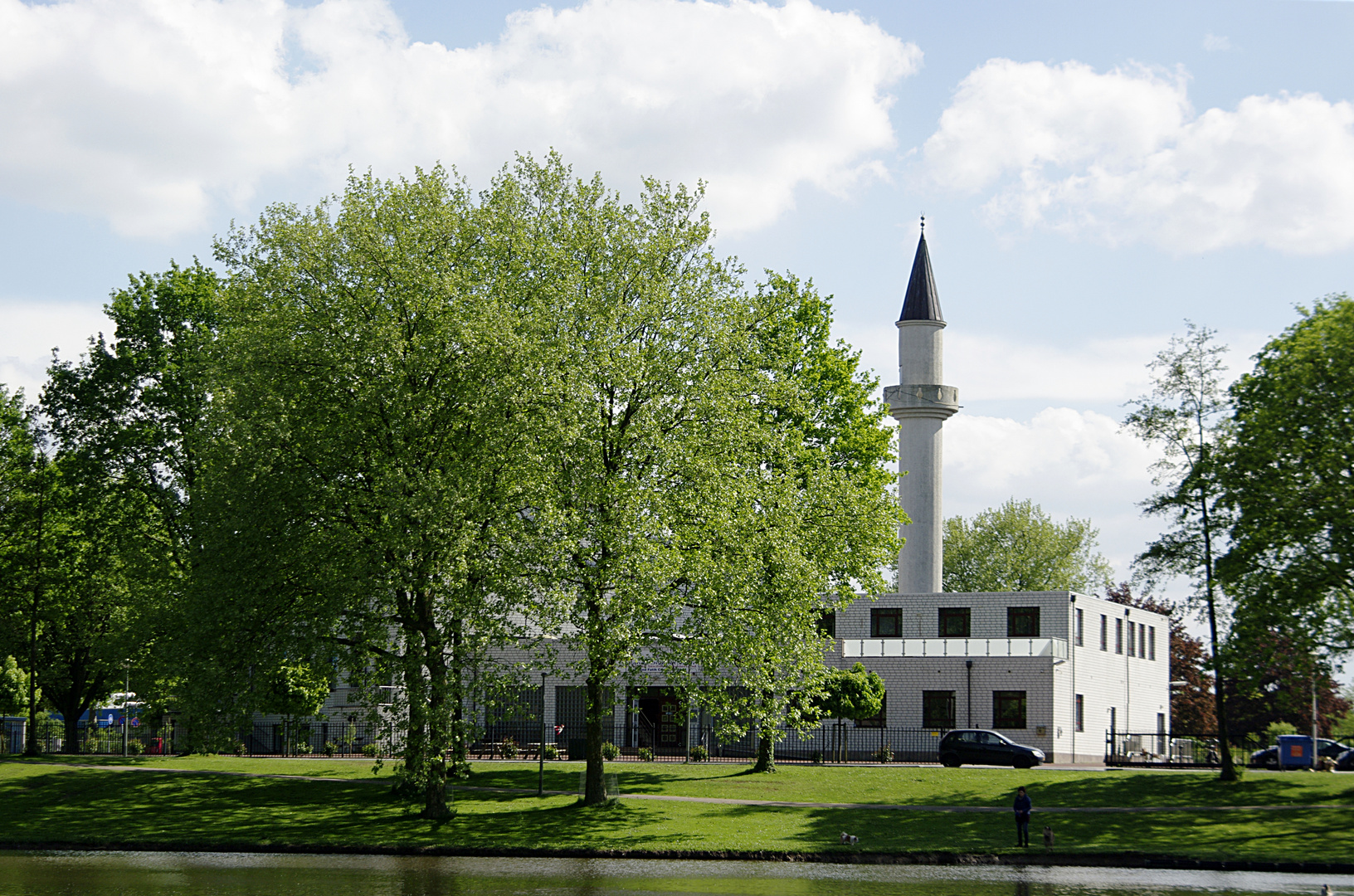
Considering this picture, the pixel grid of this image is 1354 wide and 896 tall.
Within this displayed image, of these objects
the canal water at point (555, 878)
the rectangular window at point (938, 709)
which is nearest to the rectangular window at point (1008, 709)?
the rectangular window at point (938, 709)

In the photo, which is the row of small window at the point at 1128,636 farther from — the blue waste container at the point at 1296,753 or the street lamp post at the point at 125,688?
the street lamp post at the point at 125,688

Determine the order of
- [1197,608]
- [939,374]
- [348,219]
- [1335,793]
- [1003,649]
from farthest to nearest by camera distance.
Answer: [939,374] → [1003,649] → [1197,608] → [1335,793] → [348,219]

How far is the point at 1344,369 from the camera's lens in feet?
108

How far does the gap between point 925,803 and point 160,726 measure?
3754 centimetres

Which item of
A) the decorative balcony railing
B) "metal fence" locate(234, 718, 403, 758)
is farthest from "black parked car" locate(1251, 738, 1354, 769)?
"metal fence" locate(234, 718, 403, 758)

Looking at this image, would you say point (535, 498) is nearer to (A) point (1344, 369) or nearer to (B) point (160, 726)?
(A) point (1344, 369)

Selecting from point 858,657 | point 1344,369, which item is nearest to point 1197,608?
point 1344,369

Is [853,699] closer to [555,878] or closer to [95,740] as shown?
[555,878]

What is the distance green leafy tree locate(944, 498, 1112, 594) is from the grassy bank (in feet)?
182

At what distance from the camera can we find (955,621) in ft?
187

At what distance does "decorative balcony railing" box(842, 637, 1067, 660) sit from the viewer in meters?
53.1

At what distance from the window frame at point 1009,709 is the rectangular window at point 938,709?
1.80 meters

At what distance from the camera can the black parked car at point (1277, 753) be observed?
5078 cm

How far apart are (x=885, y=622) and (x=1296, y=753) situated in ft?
57.9
